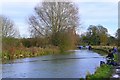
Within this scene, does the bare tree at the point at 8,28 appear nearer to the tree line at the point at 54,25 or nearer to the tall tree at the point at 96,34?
the tree line at the point at 54,25

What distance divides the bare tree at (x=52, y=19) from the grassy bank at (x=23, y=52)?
2.94m

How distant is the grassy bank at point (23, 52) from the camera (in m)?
30.2

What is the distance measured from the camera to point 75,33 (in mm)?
46562

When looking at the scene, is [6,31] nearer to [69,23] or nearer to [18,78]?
[69,23]

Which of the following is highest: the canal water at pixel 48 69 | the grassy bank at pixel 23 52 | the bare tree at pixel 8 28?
the bare tree at pixel 8 28

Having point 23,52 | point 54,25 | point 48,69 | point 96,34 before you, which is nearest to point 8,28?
point 23,52

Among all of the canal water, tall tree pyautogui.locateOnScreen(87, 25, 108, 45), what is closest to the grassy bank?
the canal water

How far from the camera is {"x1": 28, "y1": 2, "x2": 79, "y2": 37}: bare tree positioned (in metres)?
44.9

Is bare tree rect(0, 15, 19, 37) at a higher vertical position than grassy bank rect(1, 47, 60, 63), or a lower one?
higher

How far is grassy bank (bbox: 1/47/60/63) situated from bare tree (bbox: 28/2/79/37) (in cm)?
294

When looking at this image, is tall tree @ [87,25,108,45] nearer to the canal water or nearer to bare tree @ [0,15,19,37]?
bare tree @ [0,15,19,37]

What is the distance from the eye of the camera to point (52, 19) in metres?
45.3

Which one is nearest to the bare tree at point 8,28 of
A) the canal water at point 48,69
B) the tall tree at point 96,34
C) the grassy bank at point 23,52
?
the grassy bank at point 23,52

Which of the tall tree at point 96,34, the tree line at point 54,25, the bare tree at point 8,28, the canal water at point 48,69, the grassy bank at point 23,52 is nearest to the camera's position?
the canal water at point 48,69
